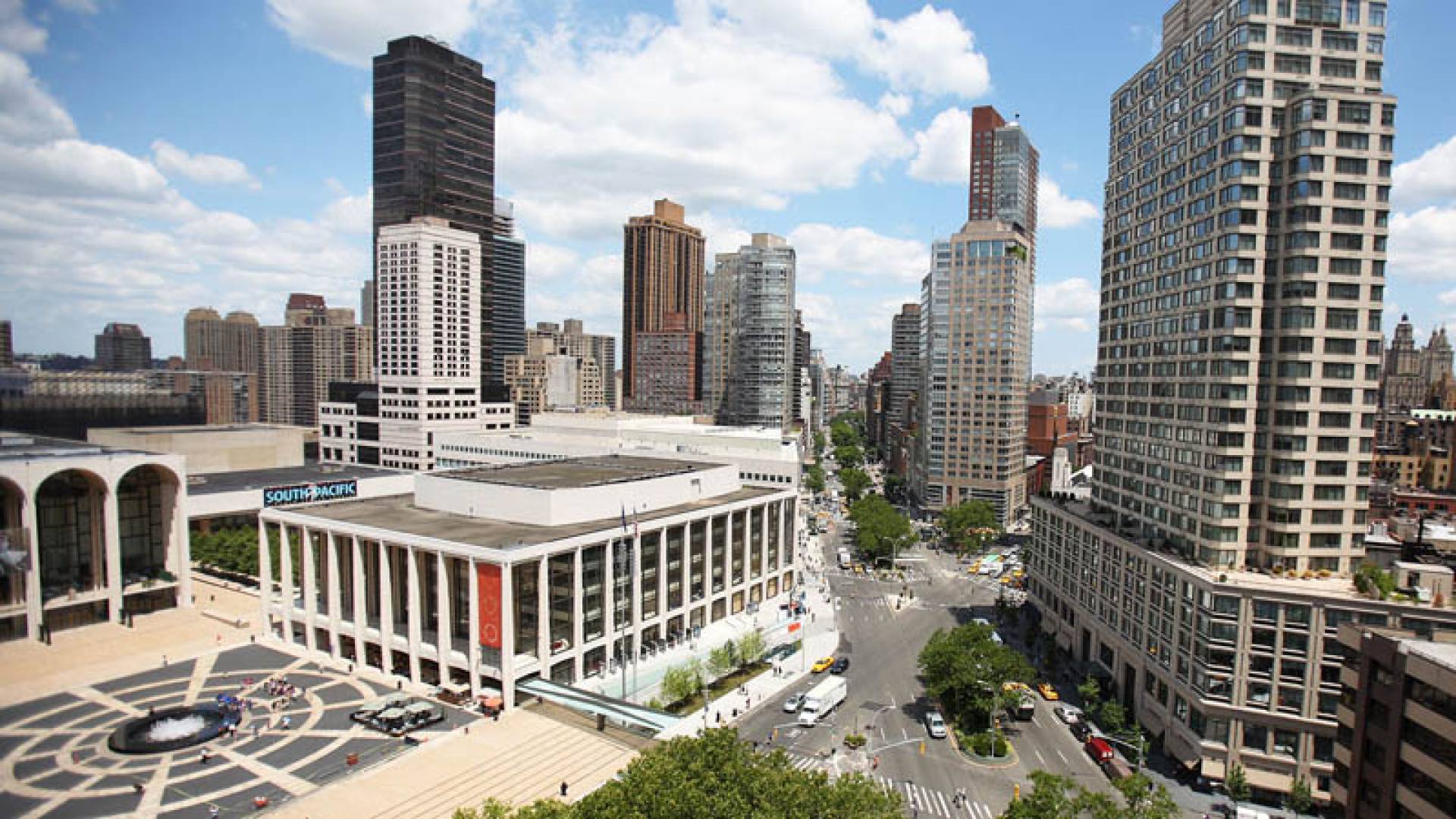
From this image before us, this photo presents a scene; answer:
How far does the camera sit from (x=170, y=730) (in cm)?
6112

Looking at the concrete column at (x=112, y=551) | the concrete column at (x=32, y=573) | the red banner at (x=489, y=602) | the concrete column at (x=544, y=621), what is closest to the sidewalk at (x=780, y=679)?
the concrete column at (x=544, y=621)

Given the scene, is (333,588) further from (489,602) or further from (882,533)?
(882,533)

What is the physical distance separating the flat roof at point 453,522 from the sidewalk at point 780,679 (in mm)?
21616

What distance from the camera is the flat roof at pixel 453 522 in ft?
259

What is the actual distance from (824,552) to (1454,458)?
15219 cm

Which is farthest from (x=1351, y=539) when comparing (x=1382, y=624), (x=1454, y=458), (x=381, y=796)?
(x=1454, y=458)

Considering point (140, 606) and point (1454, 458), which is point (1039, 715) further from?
point (1454, 458)

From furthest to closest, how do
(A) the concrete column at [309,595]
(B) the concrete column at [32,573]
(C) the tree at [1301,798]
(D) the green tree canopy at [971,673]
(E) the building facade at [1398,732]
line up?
(A) the concrete column at [309,595] < (D) the green tree canopy at [971,673] < (C) the tree at [1301,798] < (B) the concrete column at [32,573] < (E) the building facade at [1398,732]

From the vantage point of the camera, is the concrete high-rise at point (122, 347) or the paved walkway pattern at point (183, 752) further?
the paved walkway pattern at point (183, 752)

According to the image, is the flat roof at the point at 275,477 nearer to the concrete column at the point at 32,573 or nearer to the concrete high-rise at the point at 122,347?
the concrete column at the point at 32,573

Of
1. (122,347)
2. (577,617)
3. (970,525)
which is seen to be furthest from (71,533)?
(970,525)

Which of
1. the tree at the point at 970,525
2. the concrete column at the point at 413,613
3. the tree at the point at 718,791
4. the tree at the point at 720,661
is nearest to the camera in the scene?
the tree at the point at 718,791

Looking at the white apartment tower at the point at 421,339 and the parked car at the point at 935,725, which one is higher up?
the white apartment tower at the point at 421,339

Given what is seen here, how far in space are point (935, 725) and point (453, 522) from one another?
57554 mm
